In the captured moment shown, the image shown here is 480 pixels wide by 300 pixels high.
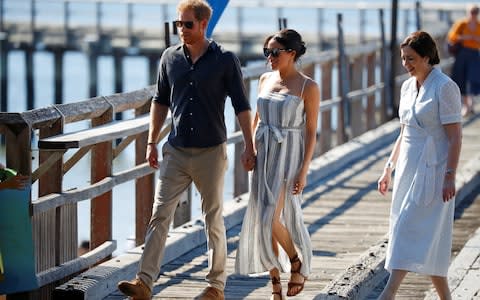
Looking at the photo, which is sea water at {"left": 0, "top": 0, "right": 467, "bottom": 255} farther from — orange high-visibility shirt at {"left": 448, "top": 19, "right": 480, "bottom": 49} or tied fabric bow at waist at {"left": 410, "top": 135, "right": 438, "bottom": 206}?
orange high-visibility shirt at {"left": 448, "top": 19, "right": 480, "bottom": 49}

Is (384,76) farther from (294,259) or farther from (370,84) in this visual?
(294,259)

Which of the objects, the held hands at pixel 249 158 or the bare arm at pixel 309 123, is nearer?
the held hands at pixel 249 158

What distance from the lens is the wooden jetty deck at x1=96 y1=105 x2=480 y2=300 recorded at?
940 centimetres

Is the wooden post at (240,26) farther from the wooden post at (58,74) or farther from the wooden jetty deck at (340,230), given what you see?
the wooden jetty deck at (340,230)

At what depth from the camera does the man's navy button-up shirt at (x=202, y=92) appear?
8.18 m

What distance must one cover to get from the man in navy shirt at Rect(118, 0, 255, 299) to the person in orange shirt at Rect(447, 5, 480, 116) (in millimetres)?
11896

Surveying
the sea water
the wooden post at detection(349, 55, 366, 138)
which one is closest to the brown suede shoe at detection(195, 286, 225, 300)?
the sea water

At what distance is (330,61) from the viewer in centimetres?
1723

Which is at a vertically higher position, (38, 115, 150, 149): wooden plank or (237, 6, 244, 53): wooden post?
(38, 115, 150, 149): wooden plank

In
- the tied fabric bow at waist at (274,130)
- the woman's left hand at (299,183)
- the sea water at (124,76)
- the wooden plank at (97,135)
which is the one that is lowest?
the sea water at (124,76)

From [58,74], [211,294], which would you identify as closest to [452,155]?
[211,294]

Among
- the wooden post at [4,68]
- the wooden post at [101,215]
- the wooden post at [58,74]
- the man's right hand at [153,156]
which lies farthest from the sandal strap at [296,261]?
the wooden post at [58,74]

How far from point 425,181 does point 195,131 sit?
120 cm

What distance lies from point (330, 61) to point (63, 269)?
8.59 m
